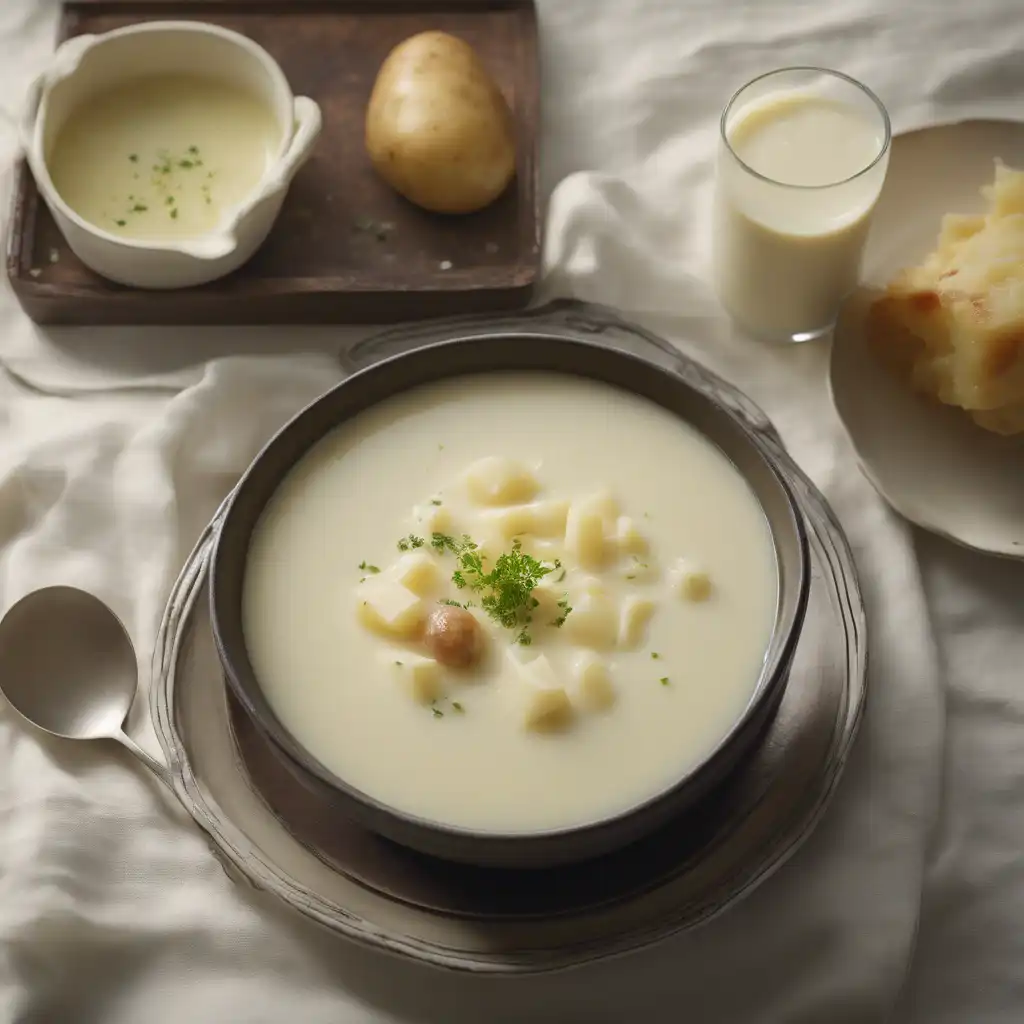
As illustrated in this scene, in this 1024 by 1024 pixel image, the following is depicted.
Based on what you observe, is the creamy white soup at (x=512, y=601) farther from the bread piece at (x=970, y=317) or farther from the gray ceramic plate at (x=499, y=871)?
the bread piece at (x=970, y=317)

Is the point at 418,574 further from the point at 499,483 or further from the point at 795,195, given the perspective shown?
the point at 795,195

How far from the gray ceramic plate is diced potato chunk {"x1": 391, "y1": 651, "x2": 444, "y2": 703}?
0.49 ft

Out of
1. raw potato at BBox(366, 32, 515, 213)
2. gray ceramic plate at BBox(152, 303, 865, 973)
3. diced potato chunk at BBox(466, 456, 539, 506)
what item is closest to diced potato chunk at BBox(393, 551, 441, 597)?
diced potato chunk at BBox(466, 456, 539, 506)

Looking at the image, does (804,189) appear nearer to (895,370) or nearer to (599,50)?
(895,370)

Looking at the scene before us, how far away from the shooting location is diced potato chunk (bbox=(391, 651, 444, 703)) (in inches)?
53.5

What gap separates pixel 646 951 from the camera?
4.58 feet

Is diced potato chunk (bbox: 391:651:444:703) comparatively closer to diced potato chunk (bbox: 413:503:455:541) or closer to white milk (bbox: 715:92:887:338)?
diced potato chunk (bbox: 413:503:455:541)

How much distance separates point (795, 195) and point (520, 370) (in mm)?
470

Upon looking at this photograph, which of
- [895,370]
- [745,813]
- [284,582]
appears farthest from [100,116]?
[745,813]

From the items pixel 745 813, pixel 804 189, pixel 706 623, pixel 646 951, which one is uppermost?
pixel 804 189

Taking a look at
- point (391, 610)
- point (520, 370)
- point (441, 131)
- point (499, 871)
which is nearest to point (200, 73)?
point (441, 131)

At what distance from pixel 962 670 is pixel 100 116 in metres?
1.45

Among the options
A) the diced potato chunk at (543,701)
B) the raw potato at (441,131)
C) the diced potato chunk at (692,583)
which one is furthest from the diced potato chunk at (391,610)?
the raw potato at (441,131)

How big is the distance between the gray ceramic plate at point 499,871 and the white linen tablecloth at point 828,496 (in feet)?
0.38
